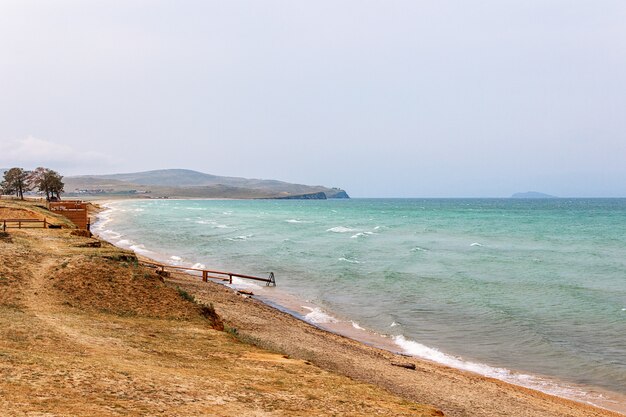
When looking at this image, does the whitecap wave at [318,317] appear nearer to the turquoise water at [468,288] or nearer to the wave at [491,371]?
the turquoise water at [468,288]

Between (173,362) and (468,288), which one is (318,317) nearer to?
(468,288)

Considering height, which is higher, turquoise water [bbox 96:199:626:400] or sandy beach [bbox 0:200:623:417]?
sandy beach [bbox 0:200:623:417]

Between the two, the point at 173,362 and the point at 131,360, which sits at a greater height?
the point at 131,360

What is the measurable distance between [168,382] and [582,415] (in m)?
11.1

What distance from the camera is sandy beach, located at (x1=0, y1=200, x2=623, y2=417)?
10055 mm

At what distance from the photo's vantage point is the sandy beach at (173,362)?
33.0 feet

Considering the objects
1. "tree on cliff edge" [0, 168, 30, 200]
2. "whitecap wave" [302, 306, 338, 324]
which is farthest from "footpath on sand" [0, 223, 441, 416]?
"tree on cliff edge" [0, 168, 30, 200]

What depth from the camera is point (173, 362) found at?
42.8 ft

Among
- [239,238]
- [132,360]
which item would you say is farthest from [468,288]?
[239,238]

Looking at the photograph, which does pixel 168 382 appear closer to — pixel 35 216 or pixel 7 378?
pixel 7 378

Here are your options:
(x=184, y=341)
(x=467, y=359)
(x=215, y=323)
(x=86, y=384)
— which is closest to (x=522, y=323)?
(x=467, y=359)

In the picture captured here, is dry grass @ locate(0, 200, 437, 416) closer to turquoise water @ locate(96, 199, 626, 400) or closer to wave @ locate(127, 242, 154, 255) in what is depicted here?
turquoise water @ locate(96, 199, 626, 400)

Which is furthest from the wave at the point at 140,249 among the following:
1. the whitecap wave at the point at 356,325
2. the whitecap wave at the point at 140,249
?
the whitecap wave at the point at 356,325

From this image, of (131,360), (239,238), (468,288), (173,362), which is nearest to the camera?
(131,360)
